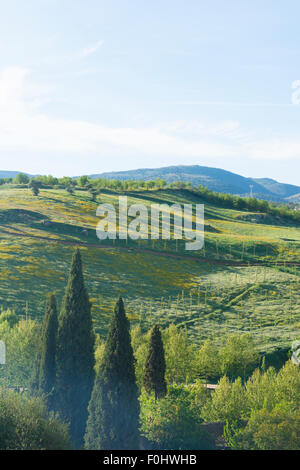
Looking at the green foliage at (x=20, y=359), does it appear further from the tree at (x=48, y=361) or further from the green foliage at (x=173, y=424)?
the green foliage at (x=173, y=424)

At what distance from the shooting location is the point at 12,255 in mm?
80062

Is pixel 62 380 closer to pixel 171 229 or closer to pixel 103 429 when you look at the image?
pixel 103 429

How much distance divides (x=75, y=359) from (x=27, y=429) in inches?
315

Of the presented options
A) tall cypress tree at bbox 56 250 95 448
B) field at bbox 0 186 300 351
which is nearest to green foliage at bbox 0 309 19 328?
field at bbox 0 186 300 351

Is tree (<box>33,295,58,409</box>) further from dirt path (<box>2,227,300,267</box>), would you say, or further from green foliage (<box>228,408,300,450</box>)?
dirt path (<box>2,227,300,267</box>)

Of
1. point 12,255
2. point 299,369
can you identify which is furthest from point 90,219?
point 299,369

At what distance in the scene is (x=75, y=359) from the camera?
108ft

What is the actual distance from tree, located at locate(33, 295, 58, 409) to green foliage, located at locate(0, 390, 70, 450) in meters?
5.41

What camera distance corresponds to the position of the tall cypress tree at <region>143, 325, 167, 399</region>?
116 feet

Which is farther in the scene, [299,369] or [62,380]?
[299,369]

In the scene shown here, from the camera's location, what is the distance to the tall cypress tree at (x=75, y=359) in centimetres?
3203

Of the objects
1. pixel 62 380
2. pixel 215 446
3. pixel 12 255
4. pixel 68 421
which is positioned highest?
pixel 12 255

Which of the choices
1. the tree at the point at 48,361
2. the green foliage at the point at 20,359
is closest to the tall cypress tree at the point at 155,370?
the tree at the point at 48,361

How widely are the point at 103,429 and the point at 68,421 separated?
382cm
